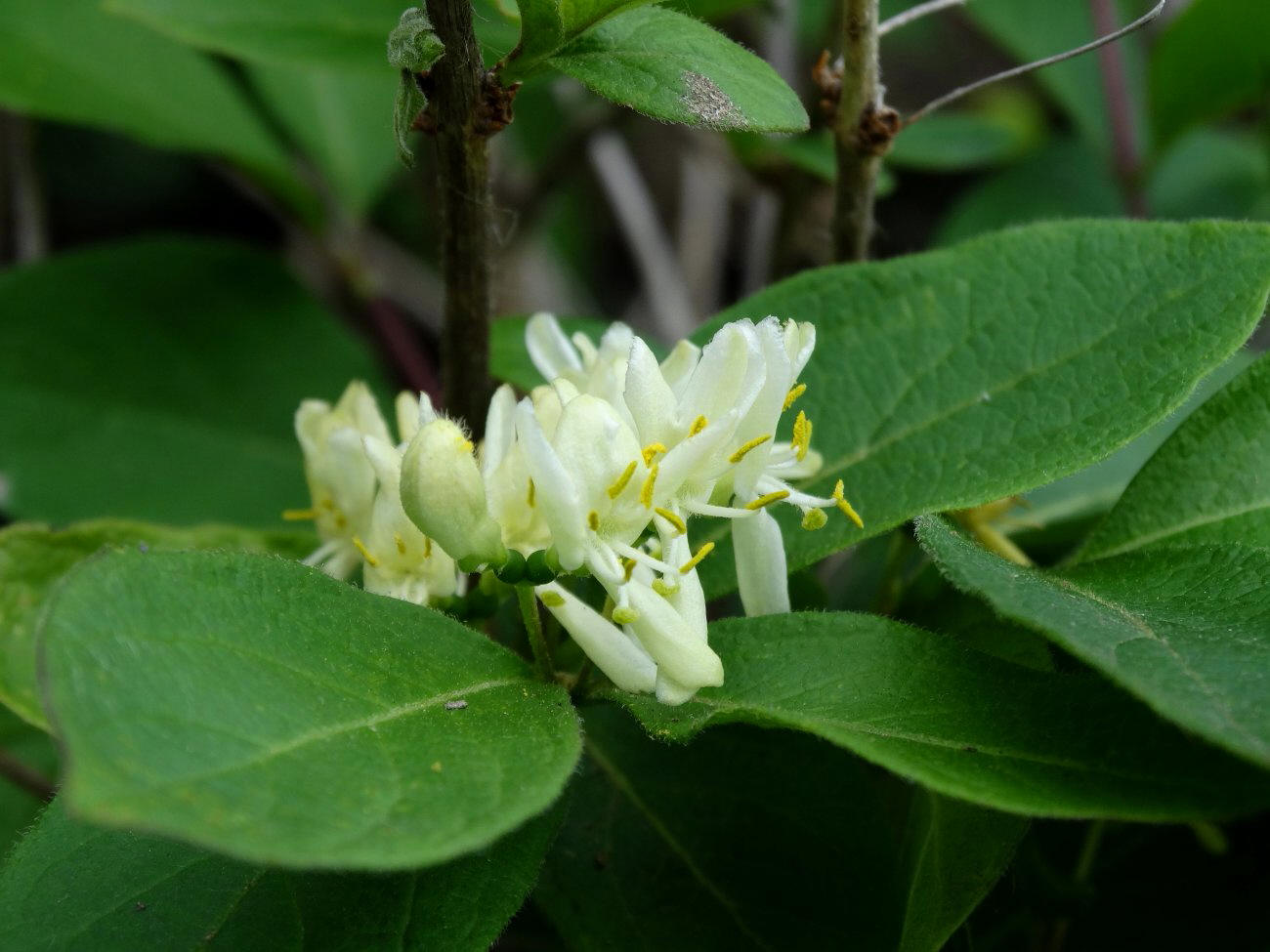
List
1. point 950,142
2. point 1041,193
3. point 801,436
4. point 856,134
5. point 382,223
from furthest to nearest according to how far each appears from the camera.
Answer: point 382,223 → point 1041,193 → point 950,142 → point 856,134 → point 801,436

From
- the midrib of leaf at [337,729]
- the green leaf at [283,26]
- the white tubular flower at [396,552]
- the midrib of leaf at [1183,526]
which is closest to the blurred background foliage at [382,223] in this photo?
the green leaf at [283,26]

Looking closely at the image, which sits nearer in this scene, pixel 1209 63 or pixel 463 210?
pixel 463 210

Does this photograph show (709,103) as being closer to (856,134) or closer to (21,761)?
(856,134)

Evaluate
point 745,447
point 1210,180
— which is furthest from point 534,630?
point 1210,180

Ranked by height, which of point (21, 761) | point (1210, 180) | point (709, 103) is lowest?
point (21, 761)

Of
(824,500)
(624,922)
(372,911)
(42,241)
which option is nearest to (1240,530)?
(824,500)

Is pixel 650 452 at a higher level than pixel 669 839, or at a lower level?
higher

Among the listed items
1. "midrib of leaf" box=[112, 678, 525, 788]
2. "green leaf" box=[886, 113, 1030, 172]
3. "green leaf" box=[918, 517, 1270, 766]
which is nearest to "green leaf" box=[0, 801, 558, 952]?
"midrib of leaf" box=[112, 678, 525, 788]

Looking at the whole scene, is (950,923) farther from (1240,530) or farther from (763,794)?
(1240,530)
